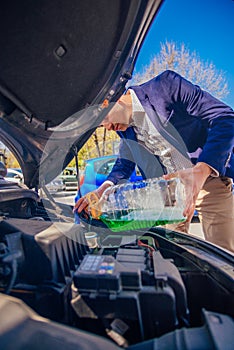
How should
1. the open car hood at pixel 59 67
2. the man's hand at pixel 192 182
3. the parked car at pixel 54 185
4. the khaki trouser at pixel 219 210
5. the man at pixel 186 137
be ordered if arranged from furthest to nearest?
the parked car at pixel 54 185
the khaki trouser at pixel 219 210
the man at pixel 186 137
the man's hand at pixel 192 182
the open car hood at pixel 59 67

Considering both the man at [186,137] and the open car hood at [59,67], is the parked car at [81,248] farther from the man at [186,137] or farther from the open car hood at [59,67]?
the man at [186,137]

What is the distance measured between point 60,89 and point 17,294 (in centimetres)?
106

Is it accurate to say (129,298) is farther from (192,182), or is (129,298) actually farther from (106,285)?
(192,182)

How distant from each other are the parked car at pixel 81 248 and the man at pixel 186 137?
28 cm

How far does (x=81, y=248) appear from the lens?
997mm

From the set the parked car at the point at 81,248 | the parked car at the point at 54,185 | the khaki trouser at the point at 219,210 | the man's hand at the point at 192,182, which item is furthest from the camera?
the parked car at the point at 54,185

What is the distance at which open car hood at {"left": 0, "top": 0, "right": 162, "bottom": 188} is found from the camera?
94cm

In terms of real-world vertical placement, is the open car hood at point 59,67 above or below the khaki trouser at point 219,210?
above

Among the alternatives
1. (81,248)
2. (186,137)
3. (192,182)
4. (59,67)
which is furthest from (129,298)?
(186,137)

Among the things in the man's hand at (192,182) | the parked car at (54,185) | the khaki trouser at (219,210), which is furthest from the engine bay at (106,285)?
the parked car at (54,185)

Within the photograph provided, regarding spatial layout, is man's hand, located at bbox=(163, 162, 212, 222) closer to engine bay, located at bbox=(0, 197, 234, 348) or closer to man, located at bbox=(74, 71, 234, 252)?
man, located at bbox=(74, 71, 234, 252)

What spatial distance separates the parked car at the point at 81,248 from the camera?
597mm

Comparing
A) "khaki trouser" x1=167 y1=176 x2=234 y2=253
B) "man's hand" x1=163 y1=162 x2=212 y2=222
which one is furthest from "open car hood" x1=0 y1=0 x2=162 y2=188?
"khaki trouser" x1=167 y1=176 x2=234 y2=253

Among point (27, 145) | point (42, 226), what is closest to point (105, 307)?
point (42, 226)
